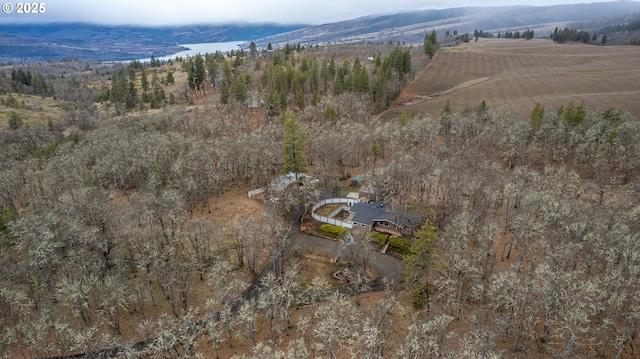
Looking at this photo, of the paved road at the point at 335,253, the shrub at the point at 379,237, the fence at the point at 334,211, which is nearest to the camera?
the paved road at the point at 335,253

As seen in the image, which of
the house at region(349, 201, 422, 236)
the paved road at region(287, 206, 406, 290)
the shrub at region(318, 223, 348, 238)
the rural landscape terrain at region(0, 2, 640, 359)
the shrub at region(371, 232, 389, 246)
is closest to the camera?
the rural landscape terrain at region(0, 2, 640, 359)

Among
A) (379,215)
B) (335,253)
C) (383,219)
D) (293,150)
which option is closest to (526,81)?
(293,150)

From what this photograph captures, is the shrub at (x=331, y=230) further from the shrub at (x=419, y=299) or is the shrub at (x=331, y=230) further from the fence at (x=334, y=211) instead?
the shrub at (x=419, y=299)

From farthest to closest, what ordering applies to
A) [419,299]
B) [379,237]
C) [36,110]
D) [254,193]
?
1. [36,110]
2. [254,193]
3. [379,237]
4. [419,299]

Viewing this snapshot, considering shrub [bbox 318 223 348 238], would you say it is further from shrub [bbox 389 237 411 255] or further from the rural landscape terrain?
shrub [bbox 389 237 411 255]

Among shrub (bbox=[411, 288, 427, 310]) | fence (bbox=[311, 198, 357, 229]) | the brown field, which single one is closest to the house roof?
fence (bbox=[311, 198, 357, 229])

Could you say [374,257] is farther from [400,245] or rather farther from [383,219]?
[383,219]

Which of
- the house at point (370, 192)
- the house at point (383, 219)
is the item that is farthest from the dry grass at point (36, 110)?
the house at point (383, 219)
